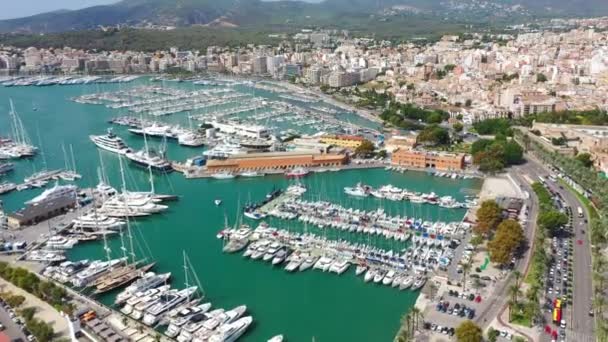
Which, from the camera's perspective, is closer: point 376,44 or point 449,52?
point 449,52

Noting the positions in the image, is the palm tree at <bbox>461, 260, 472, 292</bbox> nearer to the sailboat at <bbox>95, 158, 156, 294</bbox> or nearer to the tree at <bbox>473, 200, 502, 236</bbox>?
the tree at <bbox>473, 200, 502, 236</bbox>

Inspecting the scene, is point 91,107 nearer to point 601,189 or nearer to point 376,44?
point 601,189

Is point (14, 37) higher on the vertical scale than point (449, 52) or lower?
higher

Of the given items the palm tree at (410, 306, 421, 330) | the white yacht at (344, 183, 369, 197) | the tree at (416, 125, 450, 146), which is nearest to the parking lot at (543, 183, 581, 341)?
the palm tree at (410, 306, 421, 330)

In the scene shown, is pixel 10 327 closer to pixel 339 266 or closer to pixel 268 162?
pixel 339 266

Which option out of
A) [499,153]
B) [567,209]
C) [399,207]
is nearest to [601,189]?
[567,209]

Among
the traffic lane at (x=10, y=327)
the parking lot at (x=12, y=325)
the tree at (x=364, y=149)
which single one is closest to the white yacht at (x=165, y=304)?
the parking lot at (x=12, y=325)
